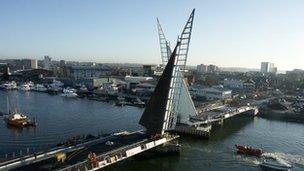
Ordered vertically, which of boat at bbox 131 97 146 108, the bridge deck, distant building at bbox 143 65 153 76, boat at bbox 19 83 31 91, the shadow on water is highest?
distant building at bbox 143 65 153 76

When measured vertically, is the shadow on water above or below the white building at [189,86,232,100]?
below

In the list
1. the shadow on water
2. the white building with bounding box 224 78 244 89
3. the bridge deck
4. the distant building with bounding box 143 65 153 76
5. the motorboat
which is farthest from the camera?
the distant building with bounding box 143 65 153 76

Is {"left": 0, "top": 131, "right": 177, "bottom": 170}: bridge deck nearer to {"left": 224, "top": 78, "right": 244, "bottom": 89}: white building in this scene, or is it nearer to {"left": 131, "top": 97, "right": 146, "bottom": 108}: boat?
{"left": 131, "top": 97, "right": 146, "bottom": 108}: boat

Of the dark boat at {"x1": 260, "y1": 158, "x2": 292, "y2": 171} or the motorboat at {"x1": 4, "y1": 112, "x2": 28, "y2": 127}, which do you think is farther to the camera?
the motorboat at {"x1": 4, "y1": 112, "x2": 28, "y2": 127}

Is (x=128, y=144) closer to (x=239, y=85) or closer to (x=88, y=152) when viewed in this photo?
(x=88, y=152)

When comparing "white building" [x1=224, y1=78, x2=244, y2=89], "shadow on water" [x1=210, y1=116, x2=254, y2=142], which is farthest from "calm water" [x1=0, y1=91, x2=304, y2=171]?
"white building" [x1=224, y1=78, x2=244, y2=89]

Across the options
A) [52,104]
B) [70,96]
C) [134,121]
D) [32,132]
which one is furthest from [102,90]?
[32,132]

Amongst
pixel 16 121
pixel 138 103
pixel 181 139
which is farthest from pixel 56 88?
pixel 181 139

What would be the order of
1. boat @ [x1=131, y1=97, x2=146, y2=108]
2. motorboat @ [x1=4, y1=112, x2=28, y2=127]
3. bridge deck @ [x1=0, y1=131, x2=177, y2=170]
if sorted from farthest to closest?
boat @ [x1=131, y1=97, x2=146, y2=108], motorboat @ [x1=4, y1=112, x2=28, y2=127], bridge deck @ [x1=0, y1=131, x2=177, y2=170]
